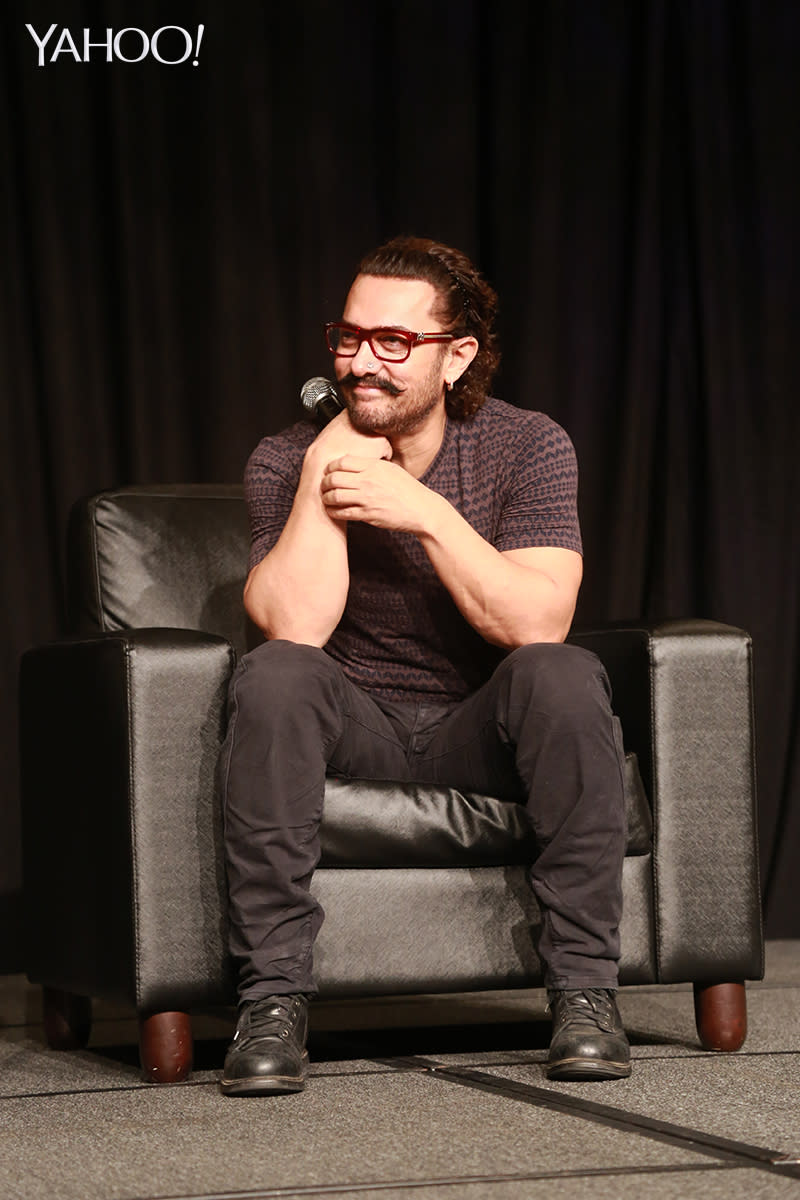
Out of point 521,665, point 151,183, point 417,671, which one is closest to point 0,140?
point 151,183

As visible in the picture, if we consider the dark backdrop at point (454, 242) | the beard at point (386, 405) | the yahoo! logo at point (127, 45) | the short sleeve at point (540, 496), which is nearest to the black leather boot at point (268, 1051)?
the short sleeve at point (540, 496)

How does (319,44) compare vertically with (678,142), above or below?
above

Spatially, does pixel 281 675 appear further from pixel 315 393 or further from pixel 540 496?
pixel 315 393

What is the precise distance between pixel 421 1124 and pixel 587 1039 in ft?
0.95

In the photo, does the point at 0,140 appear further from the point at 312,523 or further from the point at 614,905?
the point at 614,905

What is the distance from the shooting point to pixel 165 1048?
71.3 inches

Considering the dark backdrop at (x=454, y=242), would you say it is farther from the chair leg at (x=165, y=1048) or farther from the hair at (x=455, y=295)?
the chair leg at (x=165, y=1048)

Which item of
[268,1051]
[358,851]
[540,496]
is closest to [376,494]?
[540,496]

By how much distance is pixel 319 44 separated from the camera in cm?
328

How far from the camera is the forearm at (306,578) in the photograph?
2.00 m

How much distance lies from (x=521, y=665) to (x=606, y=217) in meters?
1.88

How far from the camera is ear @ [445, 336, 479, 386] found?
2.22 metres

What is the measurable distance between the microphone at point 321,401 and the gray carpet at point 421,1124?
0.91 meters

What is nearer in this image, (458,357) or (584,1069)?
(584,1069)
